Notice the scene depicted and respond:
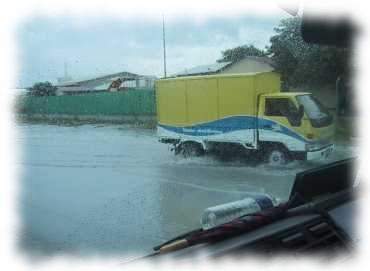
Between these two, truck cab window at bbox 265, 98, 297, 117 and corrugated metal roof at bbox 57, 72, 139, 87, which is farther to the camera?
truck cab window at bbox 265, 98, 297, 117

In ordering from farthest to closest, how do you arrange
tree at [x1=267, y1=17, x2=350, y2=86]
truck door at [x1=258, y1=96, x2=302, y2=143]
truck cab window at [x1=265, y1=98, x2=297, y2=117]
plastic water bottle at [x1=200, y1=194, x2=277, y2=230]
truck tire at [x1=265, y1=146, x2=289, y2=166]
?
truck cab window at [x1=265, y1=98, x2=297, y2=117]
truck door at [x1=258, y1=96, x2=302, y2=143]
truck tire at [x1=265, y1=146, x2=289, y2=166]
tree at [x1=267, y1=17, x2=350, y2=86]
plastic water bottle at [x1=200, y1=194, x2=277, y2=230]

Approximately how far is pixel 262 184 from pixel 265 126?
44.7 inches

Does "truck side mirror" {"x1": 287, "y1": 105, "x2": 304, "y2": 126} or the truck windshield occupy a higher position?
the truck windshield

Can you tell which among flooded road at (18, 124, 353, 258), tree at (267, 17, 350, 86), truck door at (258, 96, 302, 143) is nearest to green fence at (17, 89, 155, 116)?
flooded road at (18, 124, 353, 258)

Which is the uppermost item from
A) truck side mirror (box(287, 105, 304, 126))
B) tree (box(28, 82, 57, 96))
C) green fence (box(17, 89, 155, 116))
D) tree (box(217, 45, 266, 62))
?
tree (box(217, 45, 266, 62))

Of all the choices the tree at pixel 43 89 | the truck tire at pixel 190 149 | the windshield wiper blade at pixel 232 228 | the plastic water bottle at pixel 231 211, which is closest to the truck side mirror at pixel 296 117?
the truck tire at pixel 190 149

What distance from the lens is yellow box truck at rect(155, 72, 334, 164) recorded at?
3348 millimetres

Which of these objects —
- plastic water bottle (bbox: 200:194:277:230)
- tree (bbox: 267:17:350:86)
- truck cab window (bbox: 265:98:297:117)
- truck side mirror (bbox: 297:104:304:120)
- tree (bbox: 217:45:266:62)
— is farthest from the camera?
truck cab window (bbox: 265:98:297:117)

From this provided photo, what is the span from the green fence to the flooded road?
148mm

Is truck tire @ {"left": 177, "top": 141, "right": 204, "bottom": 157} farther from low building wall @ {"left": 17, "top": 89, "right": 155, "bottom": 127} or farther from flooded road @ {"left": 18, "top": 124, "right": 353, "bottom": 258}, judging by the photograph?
low building wall @ {"left": 17, "top": 89, "right": 155, "bottom": 127}

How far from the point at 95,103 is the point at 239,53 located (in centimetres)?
76

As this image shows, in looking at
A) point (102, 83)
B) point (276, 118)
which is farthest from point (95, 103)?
point (276, 118)

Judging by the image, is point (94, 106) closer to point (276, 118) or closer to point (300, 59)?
point (300, 59)

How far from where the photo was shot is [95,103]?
7.28 feet
